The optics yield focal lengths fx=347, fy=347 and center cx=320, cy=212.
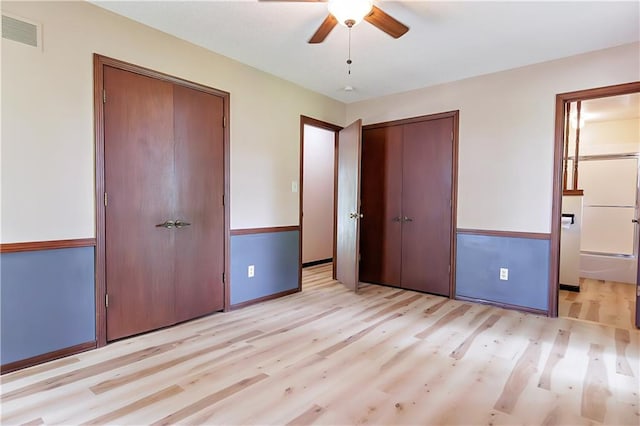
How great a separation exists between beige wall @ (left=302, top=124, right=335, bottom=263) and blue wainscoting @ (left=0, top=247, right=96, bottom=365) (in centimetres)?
354

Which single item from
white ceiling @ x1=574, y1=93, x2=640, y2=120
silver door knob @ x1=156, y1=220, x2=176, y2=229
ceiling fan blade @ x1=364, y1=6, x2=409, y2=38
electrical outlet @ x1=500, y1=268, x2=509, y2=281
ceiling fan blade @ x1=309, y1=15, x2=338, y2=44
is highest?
white ceiling @ x1=574, y1=93, x2=640, y2=120

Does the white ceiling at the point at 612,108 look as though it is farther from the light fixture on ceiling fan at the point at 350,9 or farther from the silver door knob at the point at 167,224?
the silver door knob at the point at 167,224

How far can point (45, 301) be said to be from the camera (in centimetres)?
221

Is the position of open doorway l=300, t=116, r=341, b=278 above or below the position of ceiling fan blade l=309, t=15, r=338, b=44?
below

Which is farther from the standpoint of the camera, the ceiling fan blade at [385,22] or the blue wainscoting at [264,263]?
the blue wainscoting at [264,263]

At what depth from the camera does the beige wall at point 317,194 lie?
5.71 m

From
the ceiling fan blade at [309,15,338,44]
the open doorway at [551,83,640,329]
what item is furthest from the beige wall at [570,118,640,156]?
the ceiling fan blade at [309,15,338,44]

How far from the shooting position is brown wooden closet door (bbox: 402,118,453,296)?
152 inches

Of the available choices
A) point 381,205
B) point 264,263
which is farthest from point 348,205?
point 264,263

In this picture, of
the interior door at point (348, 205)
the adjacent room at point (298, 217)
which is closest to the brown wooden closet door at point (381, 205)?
the adjacent room at point (298, 217)

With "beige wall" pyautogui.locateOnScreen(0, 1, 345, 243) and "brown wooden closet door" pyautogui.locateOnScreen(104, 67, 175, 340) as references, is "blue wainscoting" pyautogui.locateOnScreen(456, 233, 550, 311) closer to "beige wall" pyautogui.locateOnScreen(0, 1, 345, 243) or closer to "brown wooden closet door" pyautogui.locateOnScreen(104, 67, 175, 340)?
"brown wooden closet door" pyautogui.locateOnScreen(104, 67, 175, 340)

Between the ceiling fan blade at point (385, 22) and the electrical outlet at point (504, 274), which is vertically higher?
the ceiling fan blade at point (385, 22)

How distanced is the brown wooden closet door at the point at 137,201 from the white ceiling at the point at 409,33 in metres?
0.58

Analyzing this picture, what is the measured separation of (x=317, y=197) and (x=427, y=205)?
2324 millimetres
